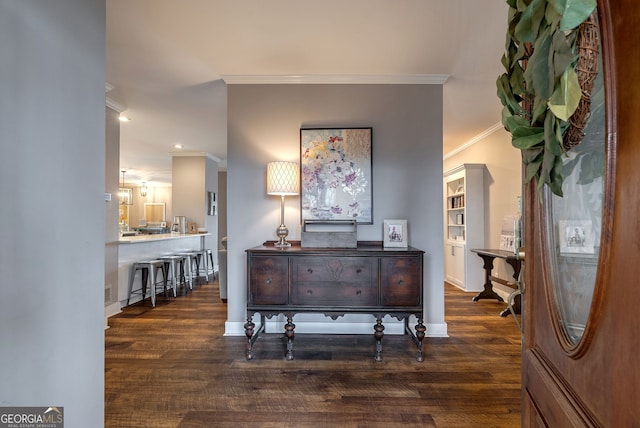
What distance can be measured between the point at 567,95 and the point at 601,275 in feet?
0.91

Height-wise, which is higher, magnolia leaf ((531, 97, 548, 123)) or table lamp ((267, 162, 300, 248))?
table lamp ((267, 162, 300, 248))

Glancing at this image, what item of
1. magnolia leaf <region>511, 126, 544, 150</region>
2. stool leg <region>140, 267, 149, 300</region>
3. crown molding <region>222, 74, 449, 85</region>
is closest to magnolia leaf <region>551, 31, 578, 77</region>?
magnolia leaf <region>511, 126, 544, 150</region>

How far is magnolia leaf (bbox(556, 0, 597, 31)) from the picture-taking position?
16.4 inches

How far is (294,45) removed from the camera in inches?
98.3

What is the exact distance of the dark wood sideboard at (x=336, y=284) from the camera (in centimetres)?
246

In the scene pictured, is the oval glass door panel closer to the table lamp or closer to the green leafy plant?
the green leafy plant

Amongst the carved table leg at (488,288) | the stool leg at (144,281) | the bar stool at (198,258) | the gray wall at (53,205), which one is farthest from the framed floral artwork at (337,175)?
the bar stool at (198,258)

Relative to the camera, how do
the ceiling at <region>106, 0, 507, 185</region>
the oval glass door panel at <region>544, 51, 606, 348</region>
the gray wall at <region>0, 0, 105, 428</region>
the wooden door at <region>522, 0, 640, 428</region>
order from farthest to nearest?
1. the ceiling at <region>106, 0, 507, 185</region>
2. the gray wall at <region>0, 0, 105, 428</region>
3. the oval glass door panel at <region>544, 51, 606, 348</region>
4. the wooden door at <region>522, 0, 640, 428</region>

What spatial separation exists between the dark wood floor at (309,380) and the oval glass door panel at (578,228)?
4.86 feet

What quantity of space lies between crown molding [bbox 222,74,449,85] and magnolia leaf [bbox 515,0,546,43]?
8.55ft

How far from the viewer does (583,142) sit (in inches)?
21.3

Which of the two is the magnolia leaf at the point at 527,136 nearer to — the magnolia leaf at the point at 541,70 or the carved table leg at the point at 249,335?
the magnolia leaf at the point at 541,70

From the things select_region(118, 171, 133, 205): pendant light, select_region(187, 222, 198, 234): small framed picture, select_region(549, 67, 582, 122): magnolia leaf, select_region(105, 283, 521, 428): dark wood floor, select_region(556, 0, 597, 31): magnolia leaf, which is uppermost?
select_region(118, 171, 133, 205): pendant light

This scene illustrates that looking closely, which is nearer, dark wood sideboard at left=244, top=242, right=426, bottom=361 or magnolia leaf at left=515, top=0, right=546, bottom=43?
magnolia leaf at left=515, top=0, right=546, bottom=43
